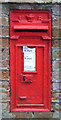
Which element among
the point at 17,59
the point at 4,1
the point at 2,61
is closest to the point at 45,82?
the point at 17,59

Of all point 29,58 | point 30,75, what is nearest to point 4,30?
point 29,58

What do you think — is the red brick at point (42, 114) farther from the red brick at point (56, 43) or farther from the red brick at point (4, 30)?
the red brick at point (4, 30)

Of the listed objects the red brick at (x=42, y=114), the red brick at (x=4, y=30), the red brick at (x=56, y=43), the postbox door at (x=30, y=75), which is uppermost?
the red brick at (x=4, y=30)

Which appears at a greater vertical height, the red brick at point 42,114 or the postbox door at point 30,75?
the postbox door at point 30,75

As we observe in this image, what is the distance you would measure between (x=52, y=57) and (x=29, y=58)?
42 centimetres

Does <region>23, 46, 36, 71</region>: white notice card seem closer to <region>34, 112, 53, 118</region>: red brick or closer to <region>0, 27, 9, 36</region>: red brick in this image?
<region>0, 27, 9, 36</region>: red brick

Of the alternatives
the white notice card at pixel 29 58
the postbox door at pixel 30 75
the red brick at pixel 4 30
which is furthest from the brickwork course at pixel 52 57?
the white notice card at pixel 29 58

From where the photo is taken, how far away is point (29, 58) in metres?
3.23

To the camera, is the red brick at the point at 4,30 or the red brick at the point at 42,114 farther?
the red brick at the point at 42,114

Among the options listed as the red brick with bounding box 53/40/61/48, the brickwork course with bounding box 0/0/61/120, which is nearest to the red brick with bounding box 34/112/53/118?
the brickwork course with bounding box 0/0/61/120

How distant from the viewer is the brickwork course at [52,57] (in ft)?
10.4

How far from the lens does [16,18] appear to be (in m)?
3.17

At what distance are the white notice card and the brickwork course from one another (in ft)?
1.03

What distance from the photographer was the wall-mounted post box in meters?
3.17
